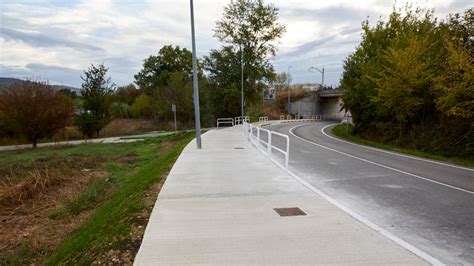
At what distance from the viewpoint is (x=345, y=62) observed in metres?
32.9

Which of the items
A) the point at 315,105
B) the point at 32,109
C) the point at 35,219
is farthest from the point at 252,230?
the point at 315,105

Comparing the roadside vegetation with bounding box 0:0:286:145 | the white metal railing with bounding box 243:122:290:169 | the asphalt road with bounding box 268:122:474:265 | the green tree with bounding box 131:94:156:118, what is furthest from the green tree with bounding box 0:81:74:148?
the green tree with bounding box 131:94:156:118

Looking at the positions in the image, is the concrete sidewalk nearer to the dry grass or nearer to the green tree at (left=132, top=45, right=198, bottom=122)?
the dry grass

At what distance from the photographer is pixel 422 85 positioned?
70.6ft

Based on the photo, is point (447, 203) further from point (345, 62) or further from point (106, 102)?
point (106, 102)

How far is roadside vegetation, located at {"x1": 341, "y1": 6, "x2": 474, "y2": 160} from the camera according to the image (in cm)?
1656

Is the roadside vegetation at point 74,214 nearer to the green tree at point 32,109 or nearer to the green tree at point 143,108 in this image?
the green tree at point 32,109

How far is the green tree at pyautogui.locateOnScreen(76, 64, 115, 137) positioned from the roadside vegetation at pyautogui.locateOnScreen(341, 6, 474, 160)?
26427mm

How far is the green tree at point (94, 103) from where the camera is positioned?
35.7 meters

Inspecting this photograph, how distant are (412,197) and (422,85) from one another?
55.2ft

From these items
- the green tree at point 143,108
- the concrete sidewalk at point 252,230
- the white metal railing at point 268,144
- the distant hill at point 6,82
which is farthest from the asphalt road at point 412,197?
the green tree at point 143,108

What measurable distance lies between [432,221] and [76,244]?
612cm

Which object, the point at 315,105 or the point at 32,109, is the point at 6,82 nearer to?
the point at 32,109

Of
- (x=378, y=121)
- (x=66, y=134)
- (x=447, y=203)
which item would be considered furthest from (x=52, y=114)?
(x=447, y=203)
